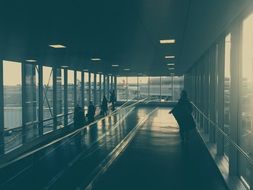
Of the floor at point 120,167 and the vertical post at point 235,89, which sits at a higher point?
the vertical post at point 235,89

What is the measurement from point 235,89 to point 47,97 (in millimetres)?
10534

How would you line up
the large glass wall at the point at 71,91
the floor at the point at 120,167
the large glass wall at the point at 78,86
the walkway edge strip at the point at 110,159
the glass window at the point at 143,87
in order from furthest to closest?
the glass window at the point at 143,87 < the large glass wall at the point at 78,86 < the large glass wall at the point at 71,91 < the walkway edge strip at the point at 110,159 < the floor at the point at 120,167

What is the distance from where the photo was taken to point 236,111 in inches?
195

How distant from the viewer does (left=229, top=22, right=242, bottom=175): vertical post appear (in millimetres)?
4906

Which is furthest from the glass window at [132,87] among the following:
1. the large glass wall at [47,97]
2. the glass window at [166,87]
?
the large glass wall at [47,97]

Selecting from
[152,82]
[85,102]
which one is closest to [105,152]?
[85,102]

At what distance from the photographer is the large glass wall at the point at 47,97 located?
12977mm

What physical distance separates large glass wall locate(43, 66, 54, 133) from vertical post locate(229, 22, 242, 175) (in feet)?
29.9

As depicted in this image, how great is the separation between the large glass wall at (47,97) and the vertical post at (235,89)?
9.12m

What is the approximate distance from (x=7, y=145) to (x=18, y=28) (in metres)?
5.34

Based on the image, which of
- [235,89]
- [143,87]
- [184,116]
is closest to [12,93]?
[184,116]

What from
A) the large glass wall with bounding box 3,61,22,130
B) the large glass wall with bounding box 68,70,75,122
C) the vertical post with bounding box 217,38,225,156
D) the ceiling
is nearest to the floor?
the vertical post with bounding box 217,38,225,156

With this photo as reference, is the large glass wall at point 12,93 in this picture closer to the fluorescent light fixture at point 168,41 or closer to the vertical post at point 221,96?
the fluorescent light fixture at point 168,41

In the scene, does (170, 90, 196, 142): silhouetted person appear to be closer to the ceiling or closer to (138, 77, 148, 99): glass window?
the ceiling
